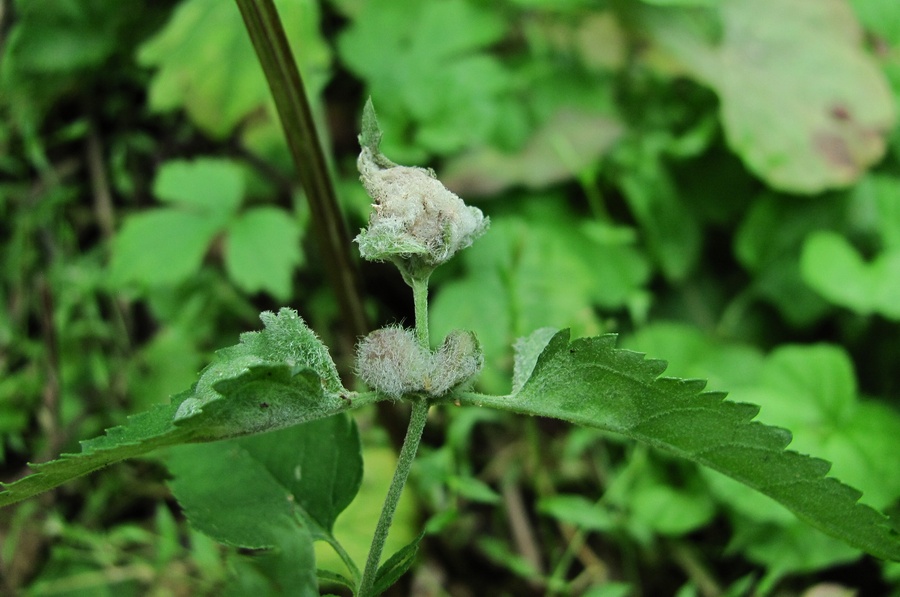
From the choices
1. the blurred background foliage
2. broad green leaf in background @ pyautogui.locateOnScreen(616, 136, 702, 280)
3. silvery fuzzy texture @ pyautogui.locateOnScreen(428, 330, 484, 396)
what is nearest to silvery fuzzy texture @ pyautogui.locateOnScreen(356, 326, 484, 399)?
silvery fuzzy texture @ pyautogui.locateOnScreen(428, 330, 484, 396)

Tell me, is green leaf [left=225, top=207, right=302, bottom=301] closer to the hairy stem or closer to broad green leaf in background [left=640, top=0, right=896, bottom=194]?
the hairy stem

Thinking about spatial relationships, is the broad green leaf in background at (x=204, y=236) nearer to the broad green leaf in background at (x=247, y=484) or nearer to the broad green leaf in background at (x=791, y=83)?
the broad green leaf in background at (x=247, y=484)

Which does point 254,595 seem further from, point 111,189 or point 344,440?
point 111,189

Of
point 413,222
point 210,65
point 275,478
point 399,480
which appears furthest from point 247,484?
point 210,65

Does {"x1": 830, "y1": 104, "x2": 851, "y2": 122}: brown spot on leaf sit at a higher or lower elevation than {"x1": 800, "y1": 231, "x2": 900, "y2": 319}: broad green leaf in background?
higher

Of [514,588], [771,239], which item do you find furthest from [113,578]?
[771,239]

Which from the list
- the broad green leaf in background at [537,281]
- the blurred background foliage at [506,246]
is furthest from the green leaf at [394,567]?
the broad green leaf in background at [537,281]

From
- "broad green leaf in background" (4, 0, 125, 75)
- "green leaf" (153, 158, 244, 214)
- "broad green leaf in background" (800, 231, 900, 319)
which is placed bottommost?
"broad green leaf in background" (800, 231, 900, 319)
